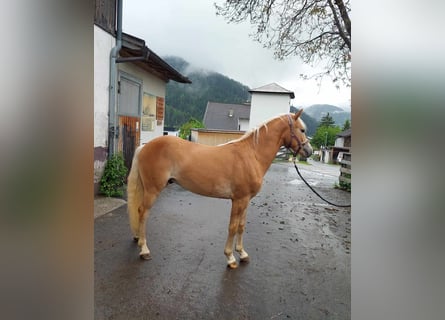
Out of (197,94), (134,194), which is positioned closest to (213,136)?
(134,194)

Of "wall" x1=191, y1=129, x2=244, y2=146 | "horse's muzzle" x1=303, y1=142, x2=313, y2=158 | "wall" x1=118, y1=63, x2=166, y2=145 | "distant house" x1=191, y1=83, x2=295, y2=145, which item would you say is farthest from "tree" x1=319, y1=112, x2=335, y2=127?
"horse's muzzle" x1=303, y1=142, x2=313, y2=158

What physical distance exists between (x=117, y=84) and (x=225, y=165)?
3.76 m

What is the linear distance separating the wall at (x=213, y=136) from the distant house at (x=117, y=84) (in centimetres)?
558

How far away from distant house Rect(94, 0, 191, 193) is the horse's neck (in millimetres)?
3221

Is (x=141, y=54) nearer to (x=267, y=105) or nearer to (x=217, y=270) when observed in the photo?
(x=217, y=270)

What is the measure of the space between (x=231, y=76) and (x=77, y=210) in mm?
74543

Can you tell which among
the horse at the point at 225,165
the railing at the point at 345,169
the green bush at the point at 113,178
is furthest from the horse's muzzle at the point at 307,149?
the railing at the point at 345,169

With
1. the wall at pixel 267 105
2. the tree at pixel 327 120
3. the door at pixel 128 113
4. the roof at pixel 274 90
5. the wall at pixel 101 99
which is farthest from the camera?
the tree at pixel 327 120

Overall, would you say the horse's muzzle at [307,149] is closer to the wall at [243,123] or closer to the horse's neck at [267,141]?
the horse's neck at [267,141]

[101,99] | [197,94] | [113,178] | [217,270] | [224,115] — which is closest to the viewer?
[217,270]

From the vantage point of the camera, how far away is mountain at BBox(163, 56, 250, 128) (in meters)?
38.8

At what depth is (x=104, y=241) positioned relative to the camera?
2.99 meters

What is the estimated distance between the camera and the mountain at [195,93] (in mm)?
38781

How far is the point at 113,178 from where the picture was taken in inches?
195
